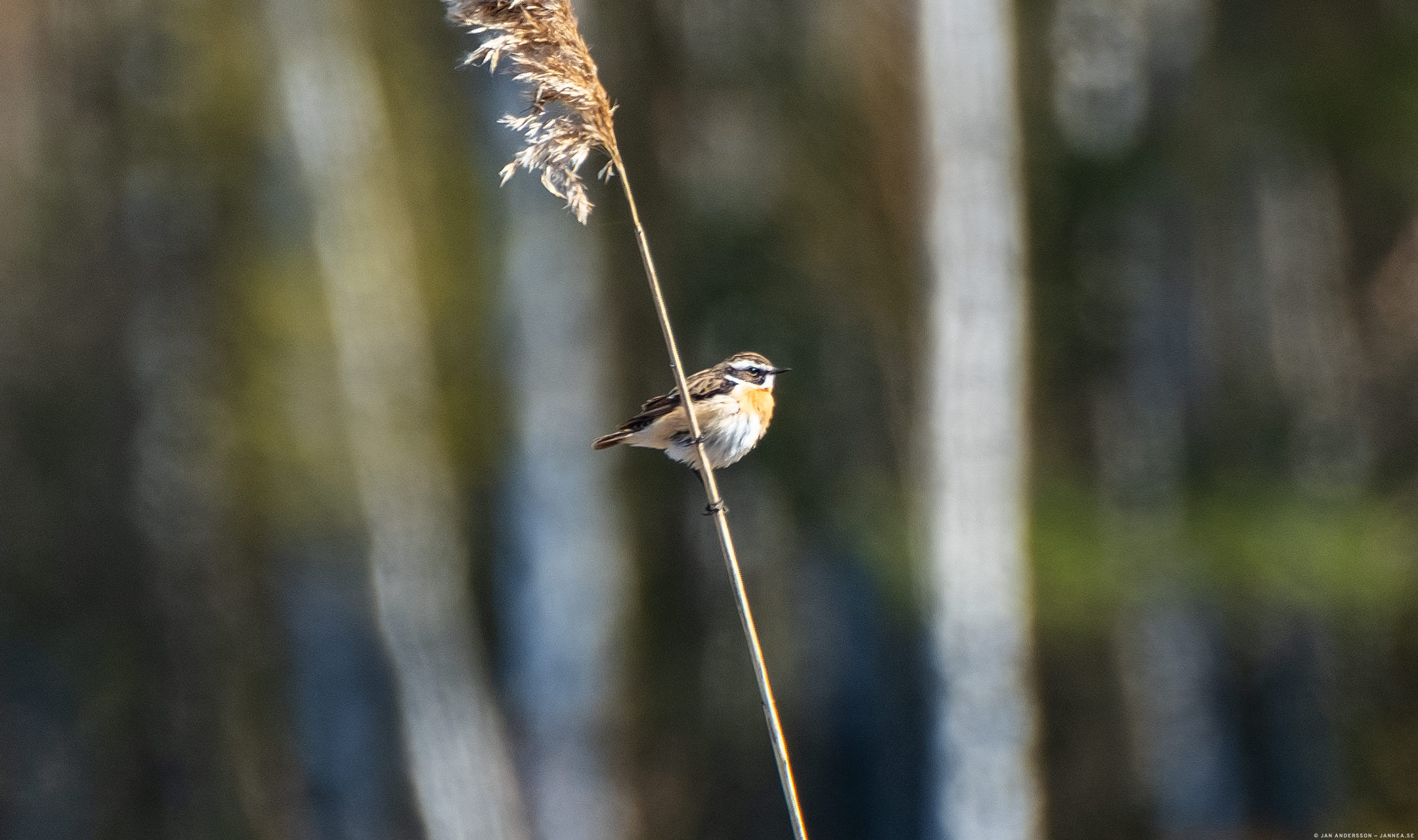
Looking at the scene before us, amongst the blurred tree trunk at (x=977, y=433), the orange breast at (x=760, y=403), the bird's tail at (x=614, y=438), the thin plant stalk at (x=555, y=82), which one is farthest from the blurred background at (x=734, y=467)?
the thin plant stalk at (x=555, y=82)

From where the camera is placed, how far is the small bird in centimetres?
321

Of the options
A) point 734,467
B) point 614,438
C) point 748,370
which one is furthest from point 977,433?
point 614,438

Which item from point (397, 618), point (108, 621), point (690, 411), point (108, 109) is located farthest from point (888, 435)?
point (108, 109)

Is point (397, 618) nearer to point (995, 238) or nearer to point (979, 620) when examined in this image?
point (979, 620)

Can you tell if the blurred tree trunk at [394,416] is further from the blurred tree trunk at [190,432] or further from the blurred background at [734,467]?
the blurred tree trunk at [190,432]

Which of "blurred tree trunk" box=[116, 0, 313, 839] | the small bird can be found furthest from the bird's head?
"blurred tree trunk" box=[116, 0, 313, 839]

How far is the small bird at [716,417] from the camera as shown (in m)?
3.21

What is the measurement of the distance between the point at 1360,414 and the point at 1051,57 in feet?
8.39

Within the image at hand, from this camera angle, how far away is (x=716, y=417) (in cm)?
329

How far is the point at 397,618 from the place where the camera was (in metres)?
6.26

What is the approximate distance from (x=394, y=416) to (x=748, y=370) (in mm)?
3543

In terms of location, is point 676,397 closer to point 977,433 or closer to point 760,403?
point 760,403

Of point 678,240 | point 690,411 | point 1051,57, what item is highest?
point 1051,57

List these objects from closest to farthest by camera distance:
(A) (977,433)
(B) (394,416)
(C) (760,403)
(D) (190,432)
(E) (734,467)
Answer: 1. (C) (760,403)
2. (E) (734,467)
3. (A) (977,433)
4. (B) (394,416)
5. (D) (190,432)
